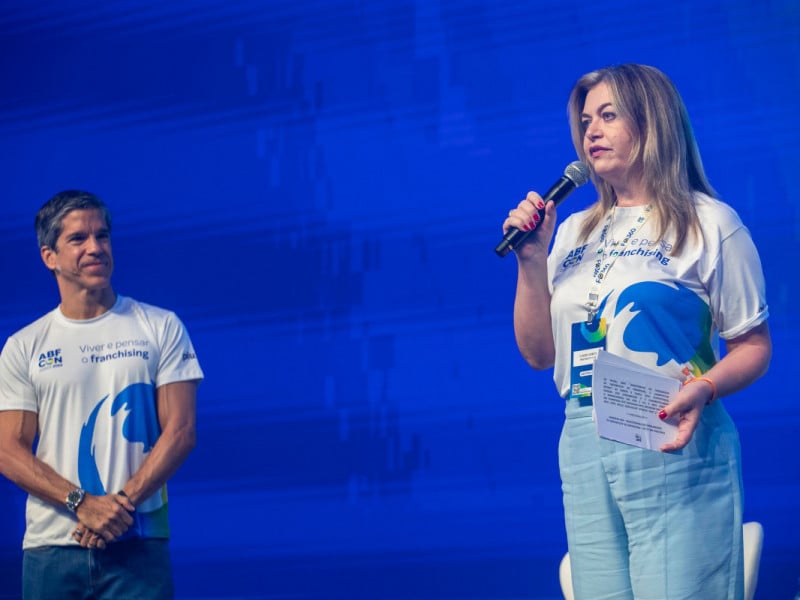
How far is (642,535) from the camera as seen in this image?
5.88 ft

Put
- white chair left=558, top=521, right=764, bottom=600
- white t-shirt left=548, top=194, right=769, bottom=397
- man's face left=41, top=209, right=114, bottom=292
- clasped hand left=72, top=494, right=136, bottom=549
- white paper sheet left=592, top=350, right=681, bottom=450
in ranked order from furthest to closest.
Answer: man's face left=41, top=209, right=114, bottom=292
white chair left=558, top=521, right=764, bottom=600
clasped hand left=72, top=494, right=136, bottom=549
white t-shirt left=548, top=194, right=769, bottom=397
white paper sheet left=592, top=350, right=681, bottom=450

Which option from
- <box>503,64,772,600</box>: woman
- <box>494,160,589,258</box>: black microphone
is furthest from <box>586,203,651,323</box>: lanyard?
<box>494,160,589,258</box>: black microphone

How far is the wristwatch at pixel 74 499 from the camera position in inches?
96.7

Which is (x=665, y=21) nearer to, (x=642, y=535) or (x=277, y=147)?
(x=277, y=147)

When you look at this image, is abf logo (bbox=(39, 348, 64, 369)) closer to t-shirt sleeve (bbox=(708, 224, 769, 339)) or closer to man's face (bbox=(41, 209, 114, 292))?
man's face (bbox=(41, 209, 114, 292))

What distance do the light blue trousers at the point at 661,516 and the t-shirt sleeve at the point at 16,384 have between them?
1402 mm

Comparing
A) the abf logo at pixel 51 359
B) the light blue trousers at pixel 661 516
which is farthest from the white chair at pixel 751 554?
the abf logo at pixel 51 359

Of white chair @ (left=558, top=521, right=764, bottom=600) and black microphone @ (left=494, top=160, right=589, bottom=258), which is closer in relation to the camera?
black microphone @ (left=494, top=160, right=589, bottom=258)

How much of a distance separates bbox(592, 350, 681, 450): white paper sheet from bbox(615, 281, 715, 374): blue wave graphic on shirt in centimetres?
10

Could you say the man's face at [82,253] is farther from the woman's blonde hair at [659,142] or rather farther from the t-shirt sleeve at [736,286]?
the t-shirt sleeve at [736,286]

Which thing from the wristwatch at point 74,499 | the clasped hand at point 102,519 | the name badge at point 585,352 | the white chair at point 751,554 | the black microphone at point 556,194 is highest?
the black microphone at point 556,194

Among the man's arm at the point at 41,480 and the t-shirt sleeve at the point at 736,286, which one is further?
the man's arm at the point at 41,480

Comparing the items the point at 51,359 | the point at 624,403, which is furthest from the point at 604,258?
the point at 51,359

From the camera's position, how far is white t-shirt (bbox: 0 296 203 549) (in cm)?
252
